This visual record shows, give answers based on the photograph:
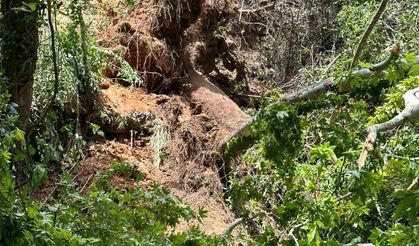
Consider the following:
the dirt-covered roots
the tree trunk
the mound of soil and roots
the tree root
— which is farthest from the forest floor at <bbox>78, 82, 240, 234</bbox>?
the tree root

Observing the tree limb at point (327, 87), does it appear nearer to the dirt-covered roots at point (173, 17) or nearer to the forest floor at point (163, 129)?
the forest floor at point (163, 129)

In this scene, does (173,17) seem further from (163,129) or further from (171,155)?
(171,155)

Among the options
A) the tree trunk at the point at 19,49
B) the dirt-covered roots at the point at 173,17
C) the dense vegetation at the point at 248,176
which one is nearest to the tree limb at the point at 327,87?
the dense vegetation at the point at 248,176

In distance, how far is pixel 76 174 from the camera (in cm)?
614

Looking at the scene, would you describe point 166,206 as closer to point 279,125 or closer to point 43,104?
point 279,125

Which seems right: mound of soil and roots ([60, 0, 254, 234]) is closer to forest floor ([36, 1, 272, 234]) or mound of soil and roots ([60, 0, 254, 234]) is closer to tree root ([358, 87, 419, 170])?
forest floor ([36, 1, 272, 234])

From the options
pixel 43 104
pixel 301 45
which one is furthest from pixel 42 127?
pixel 301 45

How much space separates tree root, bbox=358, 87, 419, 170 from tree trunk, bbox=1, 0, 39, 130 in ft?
6.41

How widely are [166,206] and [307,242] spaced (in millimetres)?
822

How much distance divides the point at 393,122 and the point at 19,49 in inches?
87.8

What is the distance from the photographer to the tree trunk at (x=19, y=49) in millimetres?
3537

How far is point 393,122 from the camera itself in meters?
3.60

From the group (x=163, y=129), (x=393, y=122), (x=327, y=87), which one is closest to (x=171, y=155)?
(x=163, y=129)

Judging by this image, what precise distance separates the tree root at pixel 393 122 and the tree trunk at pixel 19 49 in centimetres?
195
